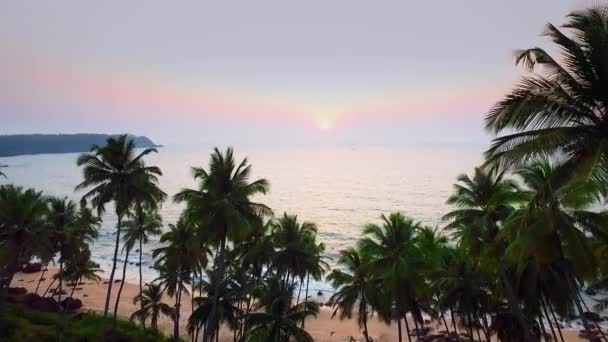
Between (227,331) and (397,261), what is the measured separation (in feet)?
100

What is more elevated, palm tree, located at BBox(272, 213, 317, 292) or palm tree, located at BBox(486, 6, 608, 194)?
palm tree, located at BBox(486, 6, 608, 194)

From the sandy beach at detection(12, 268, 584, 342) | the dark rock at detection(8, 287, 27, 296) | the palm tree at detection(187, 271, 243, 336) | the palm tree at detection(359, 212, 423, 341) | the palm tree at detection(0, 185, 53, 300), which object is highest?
the palm tree at detection(0, 185, 53, 300)

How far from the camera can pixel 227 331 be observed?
51000 millimetres

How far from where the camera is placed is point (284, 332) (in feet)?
97.6

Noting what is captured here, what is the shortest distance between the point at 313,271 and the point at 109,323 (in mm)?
21854

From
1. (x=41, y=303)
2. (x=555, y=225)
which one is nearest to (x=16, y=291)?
(x=41, y=303)

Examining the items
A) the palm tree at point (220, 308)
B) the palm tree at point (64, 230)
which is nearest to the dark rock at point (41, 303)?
the palm tree at point (64, 230)

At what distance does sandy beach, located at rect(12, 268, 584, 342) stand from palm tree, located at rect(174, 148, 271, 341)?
24.7 m

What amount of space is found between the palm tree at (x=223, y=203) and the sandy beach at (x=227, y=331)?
24.7 meters

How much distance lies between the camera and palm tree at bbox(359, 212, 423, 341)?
28.3m

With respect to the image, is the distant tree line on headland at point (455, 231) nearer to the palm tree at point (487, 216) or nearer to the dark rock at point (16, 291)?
the palm tree at point (487, 216)

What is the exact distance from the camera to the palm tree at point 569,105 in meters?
11.4

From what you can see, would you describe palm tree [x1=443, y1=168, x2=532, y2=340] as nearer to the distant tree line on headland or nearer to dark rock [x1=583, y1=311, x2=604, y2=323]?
the distant tree line on headland

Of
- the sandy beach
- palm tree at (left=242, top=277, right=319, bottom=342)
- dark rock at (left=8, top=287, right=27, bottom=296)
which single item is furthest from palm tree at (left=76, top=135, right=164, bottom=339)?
dark rock at (left=8, top=287, right=27, bottom=296)
